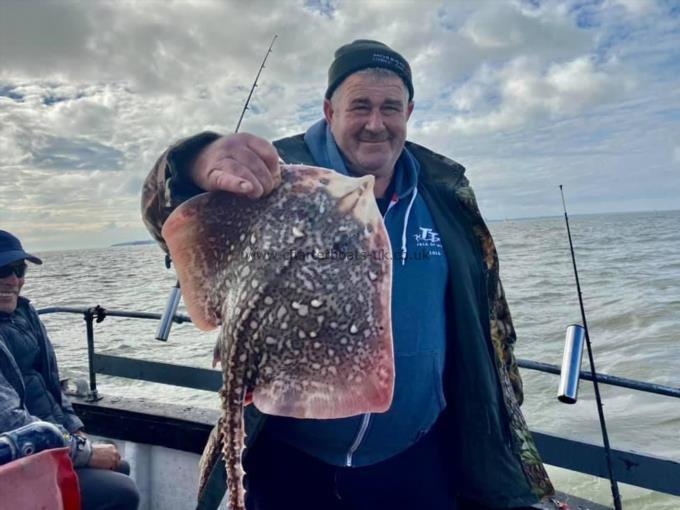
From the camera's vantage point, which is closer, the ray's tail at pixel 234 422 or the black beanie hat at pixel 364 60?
the ray's tail at pixel 234 422

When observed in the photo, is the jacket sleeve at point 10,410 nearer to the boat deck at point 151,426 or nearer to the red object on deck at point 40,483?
the boat deck at point 151,426

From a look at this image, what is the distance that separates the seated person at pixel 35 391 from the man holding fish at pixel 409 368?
1528mm

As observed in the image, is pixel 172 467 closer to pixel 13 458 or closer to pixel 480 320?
pixel 13 458

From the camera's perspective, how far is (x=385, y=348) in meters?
1.47

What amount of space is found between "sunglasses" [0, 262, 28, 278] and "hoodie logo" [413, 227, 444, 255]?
2956 mm

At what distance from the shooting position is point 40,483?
4.78ft

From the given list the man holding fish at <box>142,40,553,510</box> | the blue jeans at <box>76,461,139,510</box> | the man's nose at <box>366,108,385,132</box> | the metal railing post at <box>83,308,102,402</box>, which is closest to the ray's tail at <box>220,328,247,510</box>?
the man holding fish at <box>142,40,553,510</box>

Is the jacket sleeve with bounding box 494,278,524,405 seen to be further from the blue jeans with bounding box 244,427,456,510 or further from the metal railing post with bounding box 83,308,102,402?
the metal railing post with bounding box 83,308,102,402

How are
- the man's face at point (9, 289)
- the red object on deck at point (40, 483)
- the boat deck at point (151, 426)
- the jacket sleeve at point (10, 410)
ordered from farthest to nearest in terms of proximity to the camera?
the boat deck at point (151, 426) < the man's face at point (9, 289) < the jacket sleeve at point (10, 410) < the red object on deck at point (40, 483)

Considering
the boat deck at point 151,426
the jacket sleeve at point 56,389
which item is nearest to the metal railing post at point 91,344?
the boat deck at point 151,426

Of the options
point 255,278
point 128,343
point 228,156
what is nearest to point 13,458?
point 255,278

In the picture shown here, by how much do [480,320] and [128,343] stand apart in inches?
515

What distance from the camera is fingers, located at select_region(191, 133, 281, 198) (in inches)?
58.2

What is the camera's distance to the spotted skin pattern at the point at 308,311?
145 cm
